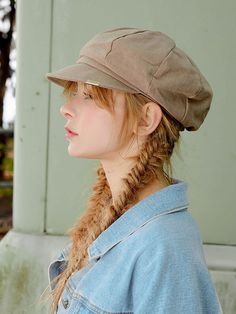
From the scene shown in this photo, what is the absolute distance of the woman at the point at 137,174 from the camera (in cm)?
149

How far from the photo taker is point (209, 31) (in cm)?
282

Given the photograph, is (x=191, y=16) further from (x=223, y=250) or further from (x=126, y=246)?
(x=126, y=246)

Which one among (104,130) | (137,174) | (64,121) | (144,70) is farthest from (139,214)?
(64,121)

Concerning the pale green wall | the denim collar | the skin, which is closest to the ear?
the skin

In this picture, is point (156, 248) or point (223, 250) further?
point (223, 250)

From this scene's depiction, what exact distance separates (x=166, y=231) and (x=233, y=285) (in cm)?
137

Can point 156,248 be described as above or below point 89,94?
below

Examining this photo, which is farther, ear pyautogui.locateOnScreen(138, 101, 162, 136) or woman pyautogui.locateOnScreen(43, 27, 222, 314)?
ear pyautogui.locateOnScreen(138, 101, 162, 136)

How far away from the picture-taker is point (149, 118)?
66.5 inches

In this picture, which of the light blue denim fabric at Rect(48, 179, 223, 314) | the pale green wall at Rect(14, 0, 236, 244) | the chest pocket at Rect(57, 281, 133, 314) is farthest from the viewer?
the pale green wall at Rect(14, 0, 236, 244)

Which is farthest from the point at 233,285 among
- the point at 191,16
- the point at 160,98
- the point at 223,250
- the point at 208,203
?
the point at 160,98

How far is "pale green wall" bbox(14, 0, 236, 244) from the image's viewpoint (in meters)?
2.83

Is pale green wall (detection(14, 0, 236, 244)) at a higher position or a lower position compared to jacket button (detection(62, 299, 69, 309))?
higher

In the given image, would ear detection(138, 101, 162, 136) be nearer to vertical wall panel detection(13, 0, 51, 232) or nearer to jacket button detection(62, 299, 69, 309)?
jacket button detection(62, 299, 69, 309)
